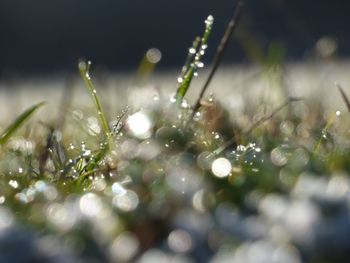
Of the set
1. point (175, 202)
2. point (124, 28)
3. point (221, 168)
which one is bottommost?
point (175, 202)

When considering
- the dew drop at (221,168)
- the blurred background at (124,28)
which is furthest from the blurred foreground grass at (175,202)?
the blurred background at (124,28)

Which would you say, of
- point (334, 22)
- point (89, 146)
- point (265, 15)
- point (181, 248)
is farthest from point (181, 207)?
point (265, 15)

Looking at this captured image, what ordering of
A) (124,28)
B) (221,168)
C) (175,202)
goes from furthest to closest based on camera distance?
(124,28), (221,168), (175,202)

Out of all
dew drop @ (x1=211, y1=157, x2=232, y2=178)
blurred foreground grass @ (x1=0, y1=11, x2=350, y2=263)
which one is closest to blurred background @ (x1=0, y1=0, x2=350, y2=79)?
blurred foreground grass @ (x1=0, y1=11, x2=350, y2=263)

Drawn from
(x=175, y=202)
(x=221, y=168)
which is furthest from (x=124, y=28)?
(x=175, y=202)

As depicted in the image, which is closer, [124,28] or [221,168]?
[221,168]

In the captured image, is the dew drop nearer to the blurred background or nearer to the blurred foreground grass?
the blurred foreground grass

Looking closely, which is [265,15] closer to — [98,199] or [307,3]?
[307,3]

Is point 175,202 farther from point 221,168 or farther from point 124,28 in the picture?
point 124,28

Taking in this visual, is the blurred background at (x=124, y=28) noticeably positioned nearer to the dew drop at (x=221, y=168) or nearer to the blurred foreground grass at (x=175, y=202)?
the blurred foreground grass at (x=175, y=202)
